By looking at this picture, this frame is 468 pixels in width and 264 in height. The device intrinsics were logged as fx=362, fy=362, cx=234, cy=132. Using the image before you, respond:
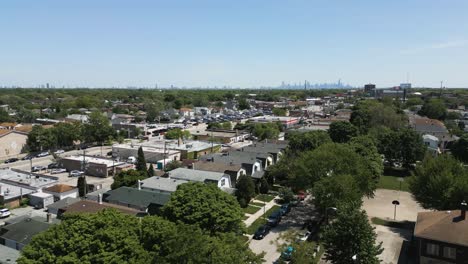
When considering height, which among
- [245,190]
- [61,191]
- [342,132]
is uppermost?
[342,132]

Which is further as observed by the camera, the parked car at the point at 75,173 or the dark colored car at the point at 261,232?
the parked car at the point at 75,173

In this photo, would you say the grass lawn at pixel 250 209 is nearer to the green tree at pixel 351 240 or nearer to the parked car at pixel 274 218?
the parked car at pixel 274 218

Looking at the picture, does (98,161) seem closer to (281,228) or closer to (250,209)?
(250,209)

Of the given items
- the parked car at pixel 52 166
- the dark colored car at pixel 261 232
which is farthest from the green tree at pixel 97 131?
the dark colored car at pixel 261 232

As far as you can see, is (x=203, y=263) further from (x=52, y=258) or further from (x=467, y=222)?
(x=467, y=222)

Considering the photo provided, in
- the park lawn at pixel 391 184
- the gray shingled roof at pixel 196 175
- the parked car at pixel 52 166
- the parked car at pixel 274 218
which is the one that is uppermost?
the gray shingled roof at pixel 196 175

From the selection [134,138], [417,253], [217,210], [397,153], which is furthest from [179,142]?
[417,253]

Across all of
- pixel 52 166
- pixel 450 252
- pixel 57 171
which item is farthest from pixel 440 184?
pixel 52 166
